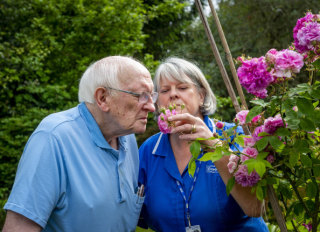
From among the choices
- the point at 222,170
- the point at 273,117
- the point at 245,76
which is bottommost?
the point at 222,170

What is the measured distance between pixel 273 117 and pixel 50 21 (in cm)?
612

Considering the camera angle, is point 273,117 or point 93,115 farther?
point 93,115

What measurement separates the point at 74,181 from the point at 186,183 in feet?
2.51

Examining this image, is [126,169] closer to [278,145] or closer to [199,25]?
[278,145]

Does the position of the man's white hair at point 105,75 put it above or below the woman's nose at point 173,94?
above

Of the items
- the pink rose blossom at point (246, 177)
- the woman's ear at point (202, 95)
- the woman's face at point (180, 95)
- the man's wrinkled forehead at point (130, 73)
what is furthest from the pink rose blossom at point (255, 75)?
the woman's ear at point (202, 95)

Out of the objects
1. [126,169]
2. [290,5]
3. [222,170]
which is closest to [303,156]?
[222,170]

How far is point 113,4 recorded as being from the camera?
20.7 feet

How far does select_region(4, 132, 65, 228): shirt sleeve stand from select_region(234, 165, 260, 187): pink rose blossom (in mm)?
917

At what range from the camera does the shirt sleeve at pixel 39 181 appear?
175cm

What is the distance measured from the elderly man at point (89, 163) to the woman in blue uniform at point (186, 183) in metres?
0.16

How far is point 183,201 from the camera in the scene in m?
2.28

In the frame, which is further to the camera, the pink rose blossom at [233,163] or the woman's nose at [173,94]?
the woman's nose at [173,94]

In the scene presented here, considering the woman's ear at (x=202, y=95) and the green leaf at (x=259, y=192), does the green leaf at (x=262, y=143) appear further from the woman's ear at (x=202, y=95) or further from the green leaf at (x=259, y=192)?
the woman's ear at (x=202, y=95)
